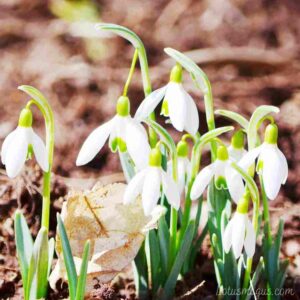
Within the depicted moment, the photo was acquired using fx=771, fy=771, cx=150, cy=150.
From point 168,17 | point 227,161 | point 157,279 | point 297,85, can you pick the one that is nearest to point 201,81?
point 227,161

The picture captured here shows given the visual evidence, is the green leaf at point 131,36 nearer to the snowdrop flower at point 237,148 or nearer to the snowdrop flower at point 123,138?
the snowdrop flower at point 123,138

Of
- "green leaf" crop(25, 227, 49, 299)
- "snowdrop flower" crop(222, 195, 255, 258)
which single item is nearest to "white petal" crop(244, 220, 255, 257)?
"snowdrop flower" crop(222, 195, 255, 258)

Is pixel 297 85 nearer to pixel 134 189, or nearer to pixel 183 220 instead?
pixel 183 220

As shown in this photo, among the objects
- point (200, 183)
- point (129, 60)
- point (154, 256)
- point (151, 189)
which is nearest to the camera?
point (151, 189)

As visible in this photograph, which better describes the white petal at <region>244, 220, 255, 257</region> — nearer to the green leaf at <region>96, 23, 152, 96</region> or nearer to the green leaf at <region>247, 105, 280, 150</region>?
the green leaf at <region>247, 105, 280, 150</region>

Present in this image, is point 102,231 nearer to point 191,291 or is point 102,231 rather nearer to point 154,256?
point 154,256

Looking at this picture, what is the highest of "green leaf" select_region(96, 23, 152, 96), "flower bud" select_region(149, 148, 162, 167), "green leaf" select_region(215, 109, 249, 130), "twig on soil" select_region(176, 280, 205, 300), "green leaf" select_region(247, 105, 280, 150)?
"green leaf" select_region(96, 23, 152, 96)

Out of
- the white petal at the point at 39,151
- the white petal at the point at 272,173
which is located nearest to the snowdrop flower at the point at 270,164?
the white petal at the point at 272,173

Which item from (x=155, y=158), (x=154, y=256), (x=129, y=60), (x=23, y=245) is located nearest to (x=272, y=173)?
(x=155, y=158)
